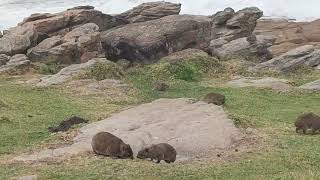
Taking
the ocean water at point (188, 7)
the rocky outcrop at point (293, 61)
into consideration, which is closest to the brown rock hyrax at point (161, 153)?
the rocky outcrop at point (293, 61)

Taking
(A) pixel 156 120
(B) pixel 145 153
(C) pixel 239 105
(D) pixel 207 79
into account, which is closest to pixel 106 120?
(A) pixel 156 120

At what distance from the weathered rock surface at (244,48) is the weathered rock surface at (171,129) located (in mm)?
16337

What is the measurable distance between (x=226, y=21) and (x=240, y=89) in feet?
41.6

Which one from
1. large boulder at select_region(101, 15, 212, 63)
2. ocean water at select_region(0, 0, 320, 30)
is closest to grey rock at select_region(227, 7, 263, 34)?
large boulder at select_region(101, 15, 212, 63)

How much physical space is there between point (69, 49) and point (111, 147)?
20.2 m

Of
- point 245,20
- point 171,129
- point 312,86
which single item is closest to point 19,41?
point 245,20

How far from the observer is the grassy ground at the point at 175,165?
13.3 metres

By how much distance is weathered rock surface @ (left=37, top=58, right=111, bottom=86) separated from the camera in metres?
29.6

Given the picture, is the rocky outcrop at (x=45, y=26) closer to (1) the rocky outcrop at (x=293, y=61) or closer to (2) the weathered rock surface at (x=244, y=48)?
(2) the weathered rock surface at (x=244, y=48)

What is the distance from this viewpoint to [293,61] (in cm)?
3447

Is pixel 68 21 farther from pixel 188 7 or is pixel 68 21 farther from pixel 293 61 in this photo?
pixel 188 7

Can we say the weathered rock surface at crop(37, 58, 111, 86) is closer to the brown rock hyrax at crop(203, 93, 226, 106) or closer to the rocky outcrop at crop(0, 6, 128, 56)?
the rocky outcrop at crop(0, 6, 128, 56)

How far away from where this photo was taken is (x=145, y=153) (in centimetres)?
1493

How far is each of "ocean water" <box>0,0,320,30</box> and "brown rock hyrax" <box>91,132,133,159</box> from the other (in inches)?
1938
